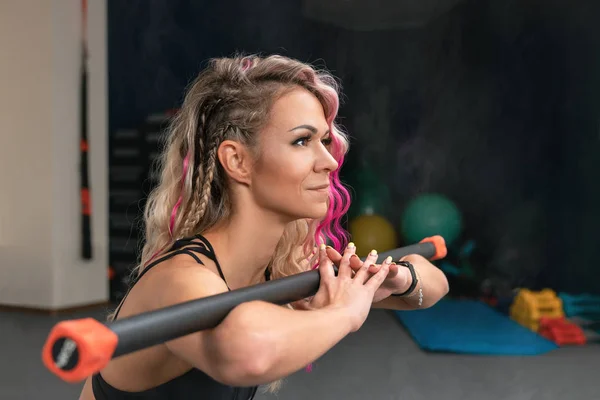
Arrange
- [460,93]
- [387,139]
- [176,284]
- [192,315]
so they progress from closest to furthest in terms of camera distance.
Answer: [192,315]
[176,284]
[460,93]
[387,139]

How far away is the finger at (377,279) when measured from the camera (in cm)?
111

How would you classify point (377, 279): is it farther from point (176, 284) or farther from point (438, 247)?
point (438, 247)

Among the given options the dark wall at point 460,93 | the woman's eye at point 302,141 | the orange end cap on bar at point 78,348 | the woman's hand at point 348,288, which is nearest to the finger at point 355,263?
the woman's hand at point 348,288

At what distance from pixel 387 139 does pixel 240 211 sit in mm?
4802

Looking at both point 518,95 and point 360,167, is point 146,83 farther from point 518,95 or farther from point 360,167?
point 518,95

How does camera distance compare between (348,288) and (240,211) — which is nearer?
(348,288)

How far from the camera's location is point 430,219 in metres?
5.38

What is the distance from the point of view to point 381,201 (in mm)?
5914

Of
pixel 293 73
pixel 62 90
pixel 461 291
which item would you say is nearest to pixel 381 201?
pixel 461 291

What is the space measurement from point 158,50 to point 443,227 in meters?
2.99

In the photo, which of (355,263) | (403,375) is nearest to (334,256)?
(355,263)

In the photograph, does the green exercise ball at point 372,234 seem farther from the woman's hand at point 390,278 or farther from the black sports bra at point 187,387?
the black sports bra at point 187,387

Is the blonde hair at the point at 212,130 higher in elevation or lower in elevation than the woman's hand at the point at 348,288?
higher

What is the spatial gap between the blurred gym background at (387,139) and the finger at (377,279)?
2912mm
